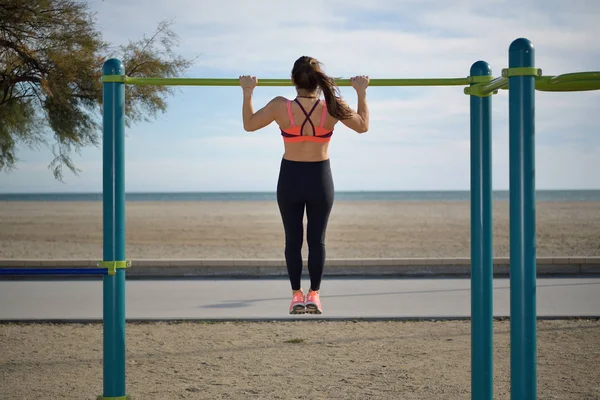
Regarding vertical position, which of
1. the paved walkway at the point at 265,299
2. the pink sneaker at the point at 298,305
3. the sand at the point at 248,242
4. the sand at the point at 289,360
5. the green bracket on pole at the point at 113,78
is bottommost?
the sand at the point at 289,360

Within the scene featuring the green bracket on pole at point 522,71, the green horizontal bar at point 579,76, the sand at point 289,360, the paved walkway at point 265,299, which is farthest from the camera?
the paved walkway at point 265,299

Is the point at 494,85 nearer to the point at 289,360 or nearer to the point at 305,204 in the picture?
the point at 305,204

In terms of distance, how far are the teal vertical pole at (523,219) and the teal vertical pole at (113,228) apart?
6.75 feet

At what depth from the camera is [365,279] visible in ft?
34.4

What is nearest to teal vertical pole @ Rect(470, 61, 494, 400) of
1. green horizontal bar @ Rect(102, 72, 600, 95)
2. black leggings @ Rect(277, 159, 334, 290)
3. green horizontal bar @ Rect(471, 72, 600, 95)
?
green horizontal bar @ Rect(102, 72, 600, 95)

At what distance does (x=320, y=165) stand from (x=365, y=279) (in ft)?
21.8

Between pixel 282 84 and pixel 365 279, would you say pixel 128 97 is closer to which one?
pixel 365 279

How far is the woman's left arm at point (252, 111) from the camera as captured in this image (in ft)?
13.1

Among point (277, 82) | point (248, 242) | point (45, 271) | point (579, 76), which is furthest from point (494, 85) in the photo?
point (248, 242)

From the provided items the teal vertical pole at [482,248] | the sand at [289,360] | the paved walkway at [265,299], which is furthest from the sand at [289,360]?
the teal vertical pole at [482,248]

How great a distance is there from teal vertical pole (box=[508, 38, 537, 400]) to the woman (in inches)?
41.7

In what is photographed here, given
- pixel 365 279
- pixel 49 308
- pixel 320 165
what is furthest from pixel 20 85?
pixel 320 165

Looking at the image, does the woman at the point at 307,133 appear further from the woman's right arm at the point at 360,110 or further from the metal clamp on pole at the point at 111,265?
the metal clamp on pole at the point at 111,265

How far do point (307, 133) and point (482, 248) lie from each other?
116 cm
